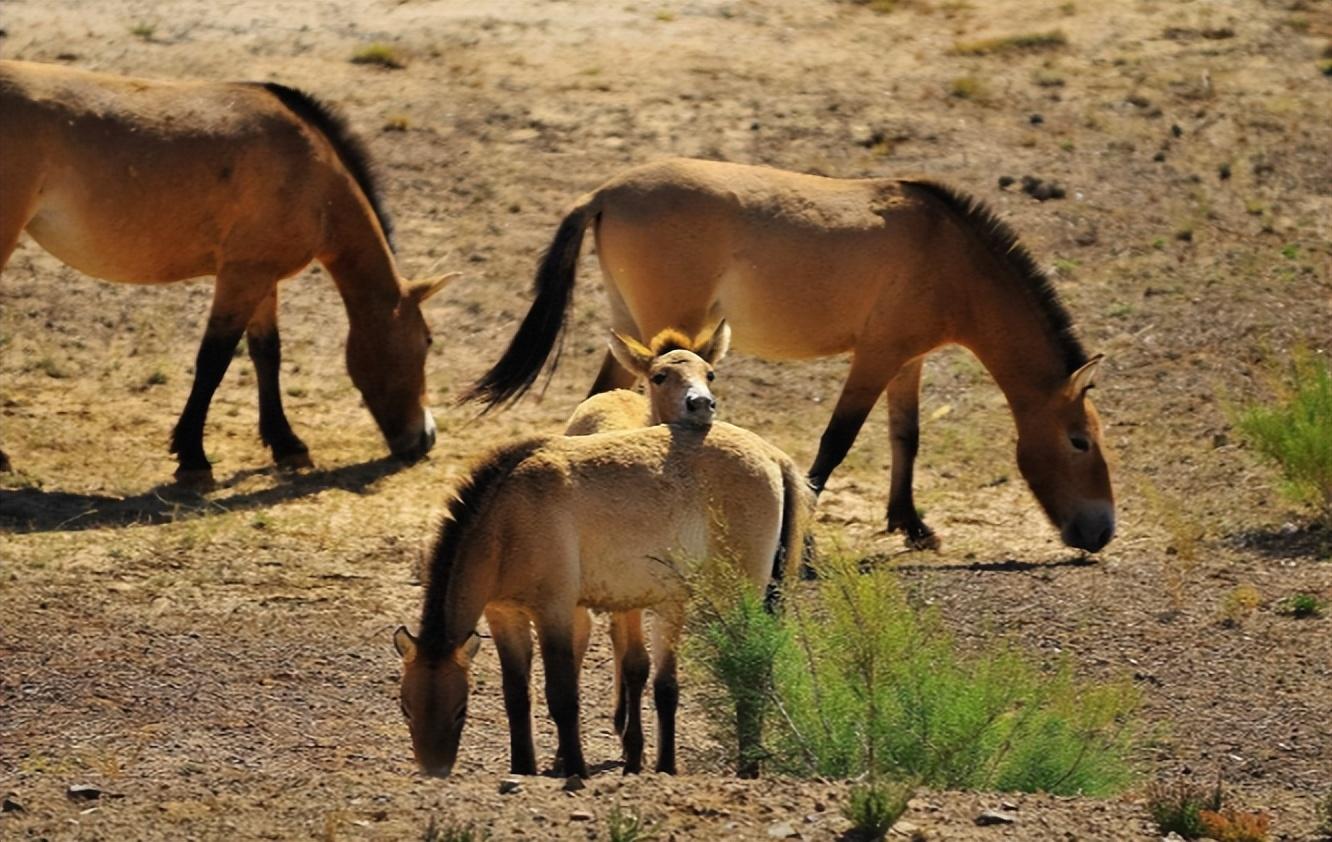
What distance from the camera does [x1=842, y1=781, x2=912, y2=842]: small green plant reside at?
7.12 metres

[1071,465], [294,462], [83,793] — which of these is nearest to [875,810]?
[83,793]

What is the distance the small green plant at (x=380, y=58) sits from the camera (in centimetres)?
1931

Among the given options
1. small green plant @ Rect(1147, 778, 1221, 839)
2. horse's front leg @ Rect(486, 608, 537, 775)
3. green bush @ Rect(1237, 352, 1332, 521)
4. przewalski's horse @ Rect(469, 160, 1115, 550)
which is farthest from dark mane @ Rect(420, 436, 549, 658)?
green bush @ Rect(1237, 352, 1332, 521)

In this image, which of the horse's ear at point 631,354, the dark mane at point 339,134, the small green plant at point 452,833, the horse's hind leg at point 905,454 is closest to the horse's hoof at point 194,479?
the dark mane at point 339,134

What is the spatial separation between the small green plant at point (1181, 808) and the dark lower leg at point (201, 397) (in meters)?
7.18

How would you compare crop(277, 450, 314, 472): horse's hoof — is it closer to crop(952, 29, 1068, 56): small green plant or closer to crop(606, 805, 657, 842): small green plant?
crop(606, 805, 657, 842): small green plant

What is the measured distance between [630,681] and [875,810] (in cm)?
188

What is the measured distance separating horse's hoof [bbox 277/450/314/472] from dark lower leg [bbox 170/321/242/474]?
1.75 feet

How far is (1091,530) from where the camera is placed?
12539 mm

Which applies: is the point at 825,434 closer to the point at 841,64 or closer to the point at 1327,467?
the point at 1327,467

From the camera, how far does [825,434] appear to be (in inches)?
518

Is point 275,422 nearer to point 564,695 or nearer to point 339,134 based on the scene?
point 339,134

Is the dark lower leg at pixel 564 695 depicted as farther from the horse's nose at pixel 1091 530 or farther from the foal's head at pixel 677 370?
the horse's nose at pixel 1091 530

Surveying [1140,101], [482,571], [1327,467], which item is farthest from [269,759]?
[1140,101]
